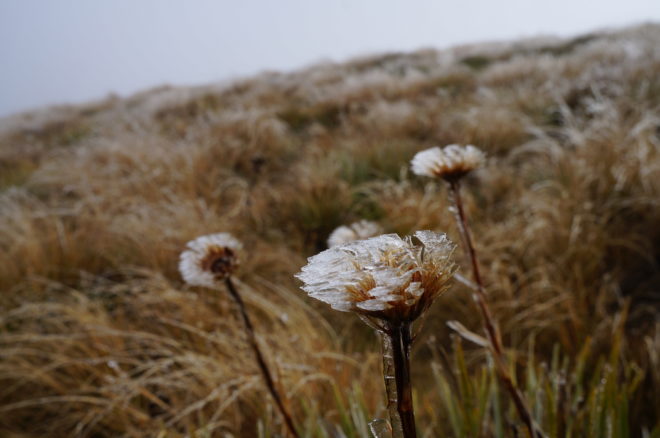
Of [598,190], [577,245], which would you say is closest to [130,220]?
[577,245]

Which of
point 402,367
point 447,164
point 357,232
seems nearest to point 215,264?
point 357,232

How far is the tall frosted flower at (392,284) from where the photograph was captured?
318 millimetres

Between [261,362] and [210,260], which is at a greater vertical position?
[210,260]

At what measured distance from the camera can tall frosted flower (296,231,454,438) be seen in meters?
0.32

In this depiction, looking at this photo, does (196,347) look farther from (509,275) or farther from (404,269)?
(404,269)

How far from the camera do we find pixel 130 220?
2852mm

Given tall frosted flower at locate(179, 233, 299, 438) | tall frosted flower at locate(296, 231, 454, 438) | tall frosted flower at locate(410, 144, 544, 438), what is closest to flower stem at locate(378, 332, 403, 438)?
tall frosted flower at locate(296, 231, 454, 438)

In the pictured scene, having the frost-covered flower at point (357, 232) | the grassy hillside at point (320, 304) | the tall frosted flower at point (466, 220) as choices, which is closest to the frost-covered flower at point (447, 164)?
the tall frosted flower at point (466, 220)

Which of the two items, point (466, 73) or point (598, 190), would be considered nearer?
point (598, 190)

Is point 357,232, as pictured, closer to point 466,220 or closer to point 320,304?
point 466,220

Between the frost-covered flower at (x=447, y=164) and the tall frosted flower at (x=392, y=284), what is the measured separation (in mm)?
395

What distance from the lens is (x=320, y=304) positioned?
244 centimetres

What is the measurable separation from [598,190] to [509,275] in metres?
0.74

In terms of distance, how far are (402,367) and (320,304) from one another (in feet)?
7.04
